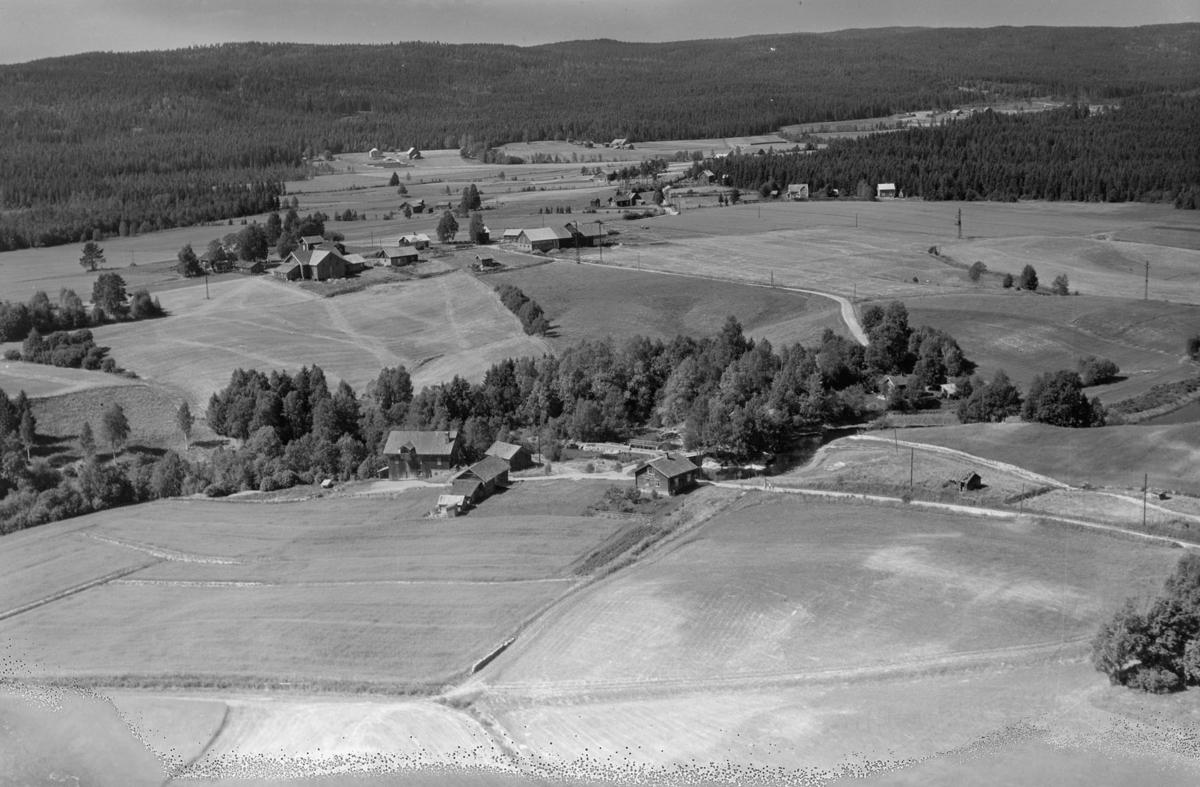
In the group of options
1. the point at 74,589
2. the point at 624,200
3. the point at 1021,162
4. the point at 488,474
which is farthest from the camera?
the point at 1021,162

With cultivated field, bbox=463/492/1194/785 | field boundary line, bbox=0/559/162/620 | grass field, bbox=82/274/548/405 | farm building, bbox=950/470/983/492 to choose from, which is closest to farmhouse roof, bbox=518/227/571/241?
grass field, bbox=82/274/548/405

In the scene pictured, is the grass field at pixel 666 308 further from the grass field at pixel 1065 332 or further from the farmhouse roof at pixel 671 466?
the farmhouse roof at pixel 671 466

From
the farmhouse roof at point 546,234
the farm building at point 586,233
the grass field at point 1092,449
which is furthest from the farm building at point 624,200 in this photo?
the grass field at point 1092,449

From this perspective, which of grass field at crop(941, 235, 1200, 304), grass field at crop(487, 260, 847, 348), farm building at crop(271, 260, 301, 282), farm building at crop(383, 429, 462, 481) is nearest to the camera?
farm building at crop(383, 429, 462, 481)

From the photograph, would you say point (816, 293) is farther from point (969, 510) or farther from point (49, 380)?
point (49, 380)

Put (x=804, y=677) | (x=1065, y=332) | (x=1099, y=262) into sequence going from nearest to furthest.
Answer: (x=804, y=677) < (x=1065, y=332) < (x=1099, y=262)

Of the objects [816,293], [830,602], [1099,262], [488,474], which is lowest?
[830,602]

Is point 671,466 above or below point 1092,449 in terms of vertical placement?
above

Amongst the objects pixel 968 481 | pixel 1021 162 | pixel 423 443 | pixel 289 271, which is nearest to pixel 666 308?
pixel 423 443

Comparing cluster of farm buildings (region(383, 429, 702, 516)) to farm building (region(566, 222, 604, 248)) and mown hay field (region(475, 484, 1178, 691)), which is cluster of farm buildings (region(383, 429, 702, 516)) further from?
farm building (region(566, 222, 604, 248))
